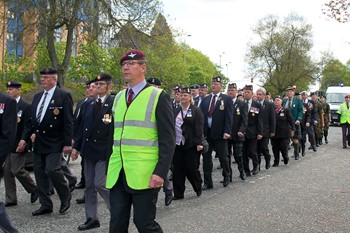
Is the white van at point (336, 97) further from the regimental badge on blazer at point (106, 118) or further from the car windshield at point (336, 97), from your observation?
the regimental badge on blazer at point (106, 118)

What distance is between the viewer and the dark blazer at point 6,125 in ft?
14.9

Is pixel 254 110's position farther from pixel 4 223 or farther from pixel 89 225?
pixel 4 223

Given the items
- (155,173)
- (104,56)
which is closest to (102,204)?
(155,173)

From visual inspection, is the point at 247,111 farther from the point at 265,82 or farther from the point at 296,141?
the point at 265,82

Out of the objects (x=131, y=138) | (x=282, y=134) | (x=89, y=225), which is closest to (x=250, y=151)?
(x=282, y=134)

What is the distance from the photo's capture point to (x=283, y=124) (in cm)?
1230

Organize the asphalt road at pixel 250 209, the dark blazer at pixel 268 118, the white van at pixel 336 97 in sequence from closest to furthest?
the asphalt road at pixel 250 209
the dark blazer at pixel 268 118
the white van at pixel 336 97

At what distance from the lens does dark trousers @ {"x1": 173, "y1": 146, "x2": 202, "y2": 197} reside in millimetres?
7809

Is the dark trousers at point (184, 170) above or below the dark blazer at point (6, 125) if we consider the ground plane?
below

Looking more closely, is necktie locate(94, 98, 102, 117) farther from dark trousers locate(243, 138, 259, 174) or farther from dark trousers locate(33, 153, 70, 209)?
dark trousers locate(243, 138, 259, 174)

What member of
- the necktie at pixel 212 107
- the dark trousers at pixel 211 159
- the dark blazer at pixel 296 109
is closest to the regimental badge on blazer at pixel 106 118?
the dark trousers at pixel 211 159

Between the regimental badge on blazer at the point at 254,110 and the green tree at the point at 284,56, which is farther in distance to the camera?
the green tree at the point at 284,56

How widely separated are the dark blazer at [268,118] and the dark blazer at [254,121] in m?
0.45

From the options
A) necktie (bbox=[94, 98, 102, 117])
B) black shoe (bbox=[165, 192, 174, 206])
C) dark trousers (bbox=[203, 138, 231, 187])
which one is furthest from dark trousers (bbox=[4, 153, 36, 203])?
dark trousers (bbox=[203, 138, 231, 187])
